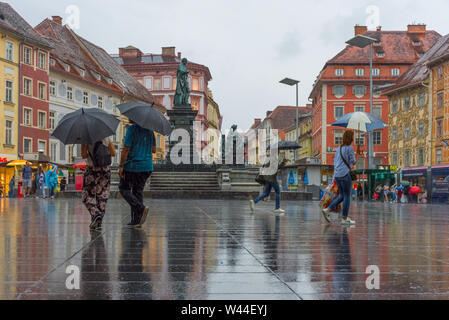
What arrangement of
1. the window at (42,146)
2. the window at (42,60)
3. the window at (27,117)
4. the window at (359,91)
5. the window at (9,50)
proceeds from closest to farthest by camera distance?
the window at (9,50) < the window at (27,117) < the window at (42,146) < the window at (42,60) < the window at (359,91)

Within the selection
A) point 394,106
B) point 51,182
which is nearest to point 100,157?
point 51,182

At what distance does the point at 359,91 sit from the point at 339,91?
2.45 metres

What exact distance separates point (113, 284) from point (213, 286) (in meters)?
0.77

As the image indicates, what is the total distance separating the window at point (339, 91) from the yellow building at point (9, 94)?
4160cm

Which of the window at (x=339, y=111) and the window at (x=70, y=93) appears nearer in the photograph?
the window at (x=70, y=93)

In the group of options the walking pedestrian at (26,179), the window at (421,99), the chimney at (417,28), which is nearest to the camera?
the walking pedestrian at (26,179)

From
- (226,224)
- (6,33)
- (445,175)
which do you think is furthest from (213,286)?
(6,33)

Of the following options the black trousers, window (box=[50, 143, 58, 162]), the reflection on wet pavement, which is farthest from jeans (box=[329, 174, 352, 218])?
window (box=[50, 143, 58, 162])

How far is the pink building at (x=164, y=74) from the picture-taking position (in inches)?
3895

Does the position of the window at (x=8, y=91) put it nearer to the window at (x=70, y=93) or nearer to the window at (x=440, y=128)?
the window at (x=70, y=93)

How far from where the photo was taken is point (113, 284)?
4949mm

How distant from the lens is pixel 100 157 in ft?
33.8

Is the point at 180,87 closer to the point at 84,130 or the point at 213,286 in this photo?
the point at 84,130

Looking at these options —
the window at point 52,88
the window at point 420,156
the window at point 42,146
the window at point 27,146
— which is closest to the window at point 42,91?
the window at point 52,88
